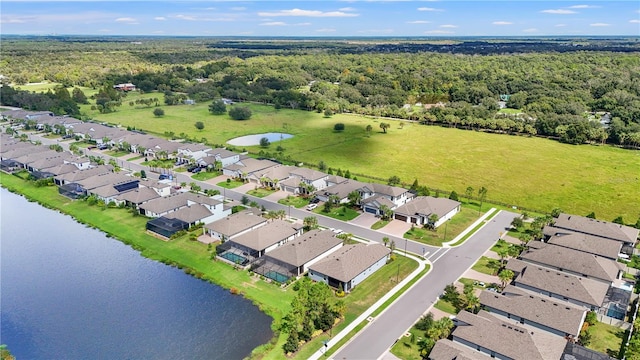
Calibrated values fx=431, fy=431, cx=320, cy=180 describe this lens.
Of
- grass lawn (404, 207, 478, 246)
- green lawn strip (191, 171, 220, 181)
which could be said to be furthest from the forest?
→ green lawn strip (191, 171, 220, 181)

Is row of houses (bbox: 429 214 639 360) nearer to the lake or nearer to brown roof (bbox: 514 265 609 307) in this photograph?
brown roof (bbox: 514 265 609 307)

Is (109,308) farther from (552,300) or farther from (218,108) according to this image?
(218,108)

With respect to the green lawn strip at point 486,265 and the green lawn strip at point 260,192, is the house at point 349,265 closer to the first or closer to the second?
the green lawn strip at point 486,265

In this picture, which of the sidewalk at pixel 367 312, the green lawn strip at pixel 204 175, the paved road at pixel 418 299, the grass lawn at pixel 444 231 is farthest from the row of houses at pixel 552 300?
the green lawn strip at pixel 204 175

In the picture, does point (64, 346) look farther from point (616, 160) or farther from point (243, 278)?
point (616, 160)

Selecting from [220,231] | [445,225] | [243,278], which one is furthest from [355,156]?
[243,278]

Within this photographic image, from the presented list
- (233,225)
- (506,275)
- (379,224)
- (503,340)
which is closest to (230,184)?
(233,225)

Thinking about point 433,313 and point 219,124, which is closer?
point 433,313
